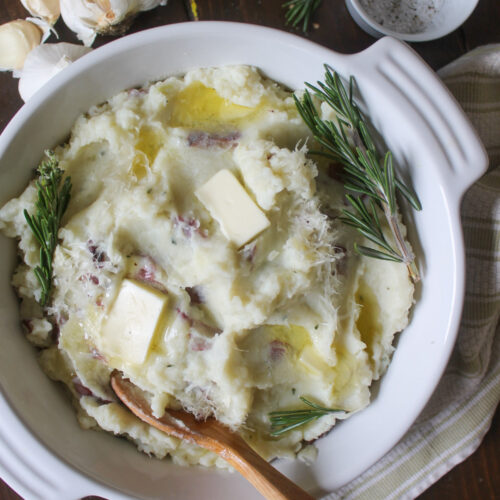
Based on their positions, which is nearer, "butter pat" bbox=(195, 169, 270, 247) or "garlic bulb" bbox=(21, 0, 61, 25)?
"butter pat" bbox=(195, 169, 270, 247)

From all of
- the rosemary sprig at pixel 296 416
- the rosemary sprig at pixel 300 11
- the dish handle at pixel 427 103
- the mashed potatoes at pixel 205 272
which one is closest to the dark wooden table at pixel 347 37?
the rosemary sprig at pixel 300 11

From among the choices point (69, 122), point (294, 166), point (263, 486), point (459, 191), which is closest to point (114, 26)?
point (69, 122)

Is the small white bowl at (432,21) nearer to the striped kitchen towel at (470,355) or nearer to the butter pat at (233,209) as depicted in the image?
the striped kitchen towel at (470,355)

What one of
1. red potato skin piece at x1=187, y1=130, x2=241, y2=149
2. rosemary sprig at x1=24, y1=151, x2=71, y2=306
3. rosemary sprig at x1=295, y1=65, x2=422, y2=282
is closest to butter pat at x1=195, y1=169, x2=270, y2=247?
red potato skin piece at x1=187, y1=130, x2=241, y2=149

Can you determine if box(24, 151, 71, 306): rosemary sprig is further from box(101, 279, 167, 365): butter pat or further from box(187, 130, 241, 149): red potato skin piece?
box(187, 130, 241, 149): red potato skin piece

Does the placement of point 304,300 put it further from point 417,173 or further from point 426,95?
point 426,95

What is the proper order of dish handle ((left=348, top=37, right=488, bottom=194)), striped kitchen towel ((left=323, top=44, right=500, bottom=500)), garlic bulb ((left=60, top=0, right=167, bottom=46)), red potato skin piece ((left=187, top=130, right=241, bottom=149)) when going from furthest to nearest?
striped kitchen towel ((left=323, top=44, right=500, bottom=500))
garlic bulb ((left=60, top=0, right=167, bottom=46))
red potato skin piece ((left=187, top=130, right=241, bottom=149))
dish handle ((left=348, top=37, right=488, bottom=194))
